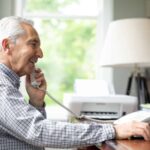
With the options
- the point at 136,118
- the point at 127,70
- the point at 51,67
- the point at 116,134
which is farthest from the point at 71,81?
the point at 116,134

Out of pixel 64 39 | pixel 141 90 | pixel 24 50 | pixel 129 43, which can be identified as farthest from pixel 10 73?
pixel 64 39

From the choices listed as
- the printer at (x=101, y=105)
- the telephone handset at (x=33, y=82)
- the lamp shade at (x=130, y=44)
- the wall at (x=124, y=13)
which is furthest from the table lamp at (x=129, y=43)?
the telephone handset at (x=33, y=82)

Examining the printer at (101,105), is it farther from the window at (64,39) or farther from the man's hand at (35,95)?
the window at (64,39)

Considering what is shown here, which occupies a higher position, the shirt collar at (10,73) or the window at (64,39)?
the shirt collar at (10,73)

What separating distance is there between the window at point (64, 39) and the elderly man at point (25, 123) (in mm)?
1868

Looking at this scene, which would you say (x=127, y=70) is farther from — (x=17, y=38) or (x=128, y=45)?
(x=17, y=38)

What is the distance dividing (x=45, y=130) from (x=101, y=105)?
1.10 metres

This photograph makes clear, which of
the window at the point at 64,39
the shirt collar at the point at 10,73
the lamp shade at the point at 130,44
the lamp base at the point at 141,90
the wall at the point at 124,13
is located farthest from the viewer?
the window at the point at 64,39

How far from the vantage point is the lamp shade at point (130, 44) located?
245cm

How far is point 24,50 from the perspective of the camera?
4.81 feet

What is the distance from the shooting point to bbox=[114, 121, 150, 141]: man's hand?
4.25ft

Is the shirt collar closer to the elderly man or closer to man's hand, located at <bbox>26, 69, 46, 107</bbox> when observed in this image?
the elderly man

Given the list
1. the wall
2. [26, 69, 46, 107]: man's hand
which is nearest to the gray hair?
[26, 69, 46, 107]: man's hand

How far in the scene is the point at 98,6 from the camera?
337 cm
